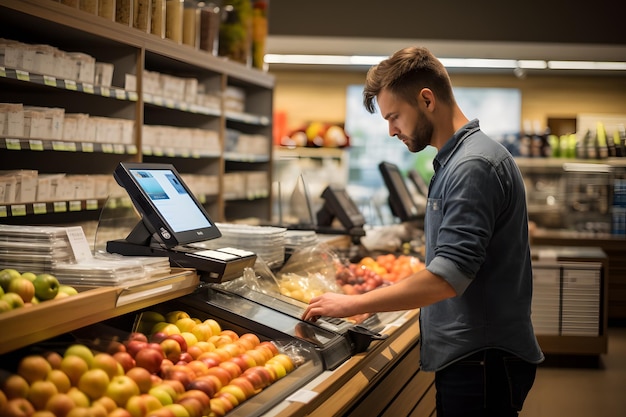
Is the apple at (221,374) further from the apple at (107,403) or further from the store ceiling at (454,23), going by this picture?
the store ceiling at (454,23)

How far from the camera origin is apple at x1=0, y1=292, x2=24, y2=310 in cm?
198

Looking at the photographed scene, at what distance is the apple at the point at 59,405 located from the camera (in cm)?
184

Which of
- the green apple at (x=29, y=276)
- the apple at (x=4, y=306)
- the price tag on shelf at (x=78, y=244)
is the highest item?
the price tag on shelf at (x=78, y=244)

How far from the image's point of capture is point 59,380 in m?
1.93

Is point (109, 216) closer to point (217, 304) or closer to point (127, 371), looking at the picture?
point (217, 304)

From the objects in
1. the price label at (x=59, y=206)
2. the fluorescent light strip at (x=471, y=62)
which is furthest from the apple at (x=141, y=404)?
the fluorescent light strip at (x=471, y=62)

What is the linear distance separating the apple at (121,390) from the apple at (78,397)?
62mm

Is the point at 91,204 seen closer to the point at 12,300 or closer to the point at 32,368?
the point at 12,300

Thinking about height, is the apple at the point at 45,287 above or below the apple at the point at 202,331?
above

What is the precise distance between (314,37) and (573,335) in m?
4.32

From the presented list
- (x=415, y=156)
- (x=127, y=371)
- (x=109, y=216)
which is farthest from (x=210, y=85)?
(x=415, y=156)

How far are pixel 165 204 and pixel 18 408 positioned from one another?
110cm

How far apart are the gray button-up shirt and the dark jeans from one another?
0.13ft

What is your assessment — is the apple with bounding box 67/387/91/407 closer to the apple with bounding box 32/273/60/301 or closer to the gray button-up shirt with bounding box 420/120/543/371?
the apple with bounding box 32/273/60/301
